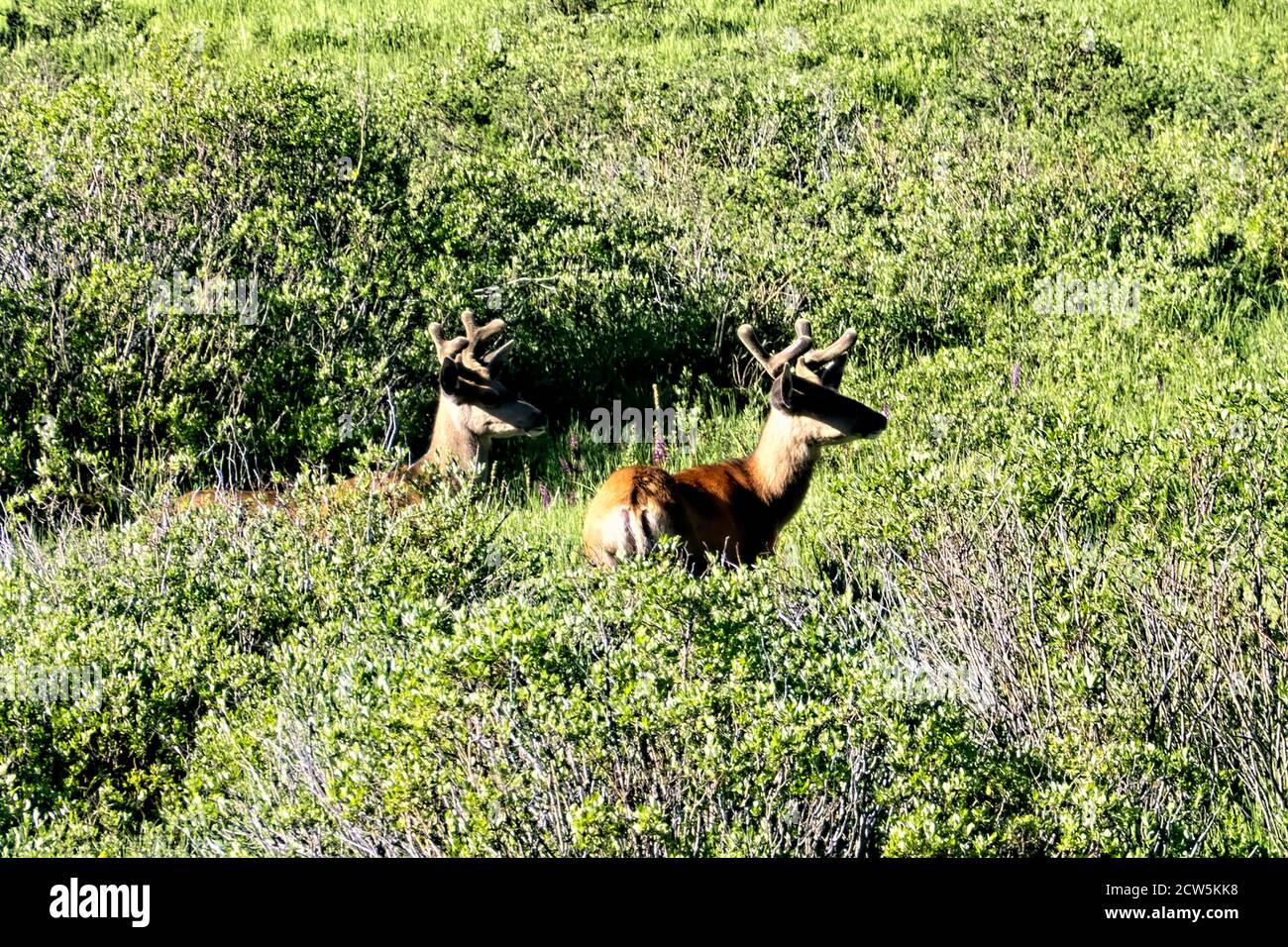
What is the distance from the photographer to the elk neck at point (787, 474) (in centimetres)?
934

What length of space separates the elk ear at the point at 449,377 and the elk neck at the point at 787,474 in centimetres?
212

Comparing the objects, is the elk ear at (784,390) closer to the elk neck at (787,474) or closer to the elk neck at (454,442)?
the elk neck at (787,474)

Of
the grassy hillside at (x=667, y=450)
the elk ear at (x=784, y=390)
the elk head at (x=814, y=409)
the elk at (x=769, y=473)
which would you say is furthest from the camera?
the elk head at (x=814, y=409)

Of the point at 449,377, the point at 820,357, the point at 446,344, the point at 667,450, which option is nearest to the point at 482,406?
the point at 449,377

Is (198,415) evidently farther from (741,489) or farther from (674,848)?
(674,848)

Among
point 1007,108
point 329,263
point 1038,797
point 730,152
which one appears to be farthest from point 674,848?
point 1007,108

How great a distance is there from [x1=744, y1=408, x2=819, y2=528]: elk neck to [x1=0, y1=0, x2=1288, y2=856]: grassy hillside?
6.9 inches

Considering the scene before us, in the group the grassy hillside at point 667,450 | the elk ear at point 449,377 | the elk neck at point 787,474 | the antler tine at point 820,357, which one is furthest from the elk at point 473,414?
the antler tine at point 820,357

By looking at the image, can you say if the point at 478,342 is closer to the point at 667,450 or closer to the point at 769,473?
the point at 667,450

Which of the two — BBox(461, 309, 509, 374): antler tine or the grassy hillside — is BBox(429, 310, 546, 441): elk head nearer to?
BBox(461, 309, 509, 374): antler tine

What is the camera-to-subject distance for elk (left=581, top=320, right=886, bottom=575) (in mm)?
8219

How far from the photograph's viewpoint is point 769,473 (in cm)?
941

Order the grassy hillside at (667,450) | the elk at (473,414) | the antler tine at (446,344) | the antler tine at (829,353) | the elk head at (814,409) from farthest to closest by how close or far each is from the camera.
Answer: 1. the antler tine at (446,344)
2. the elk at (473,414)
3. the antler tine at (829,353)
4. the elk head at (814,409)
5. the grassy hillside at (667,450)

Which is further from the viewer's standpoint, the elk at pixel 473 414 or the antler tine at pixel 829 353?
the elk at pixel 473 414
